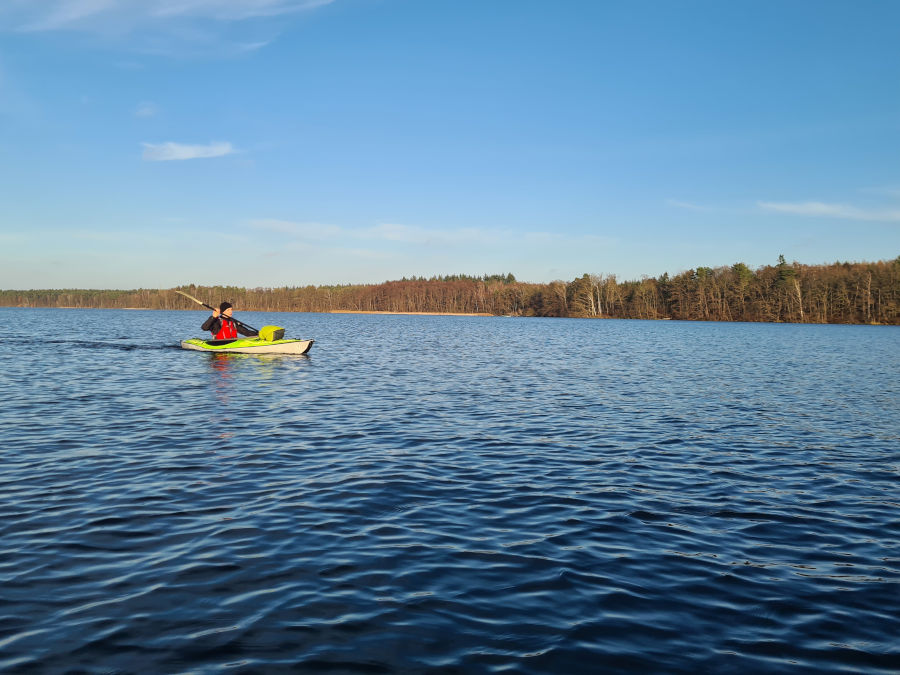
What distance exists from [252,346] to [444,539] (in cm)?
2764

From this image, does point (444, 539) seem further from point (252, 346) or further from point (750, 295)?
point (750, 295)

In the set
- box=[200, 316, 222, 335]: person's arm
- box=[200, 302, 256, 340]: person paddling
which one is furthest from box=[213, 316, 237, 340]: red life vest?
box=[200, 316, 222, 335]: person's arm

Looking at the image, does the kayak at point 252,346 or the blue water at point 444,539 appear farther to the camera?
the kayak at point 252,346

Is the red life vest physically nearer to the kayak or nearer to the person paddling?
the person paddling

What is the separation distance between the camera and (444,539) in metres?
7.91

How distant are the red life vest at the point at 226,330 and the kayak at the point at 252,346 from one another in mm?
278

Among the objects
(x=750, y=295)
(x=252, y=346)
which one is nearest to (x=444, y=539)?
(x=252, y=346)

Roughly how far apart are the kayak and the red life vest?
28 centimetres

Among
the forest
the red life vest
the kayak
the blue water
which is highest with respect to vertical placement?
the forest

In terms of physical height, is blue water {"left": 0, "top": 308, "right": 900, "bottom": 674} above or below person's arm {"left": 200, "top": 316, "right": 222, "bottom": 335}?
below

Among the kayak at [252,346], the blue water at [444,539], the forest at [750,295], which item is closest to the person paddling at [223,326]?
the kayak at [252,346]

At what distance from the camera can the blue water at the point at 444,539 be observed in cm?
530

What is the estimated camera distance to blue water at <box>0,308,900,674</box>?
5.30 metres

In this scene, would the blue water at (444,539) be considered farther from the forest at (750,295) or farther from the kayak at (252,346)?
the forest at (750,295)
